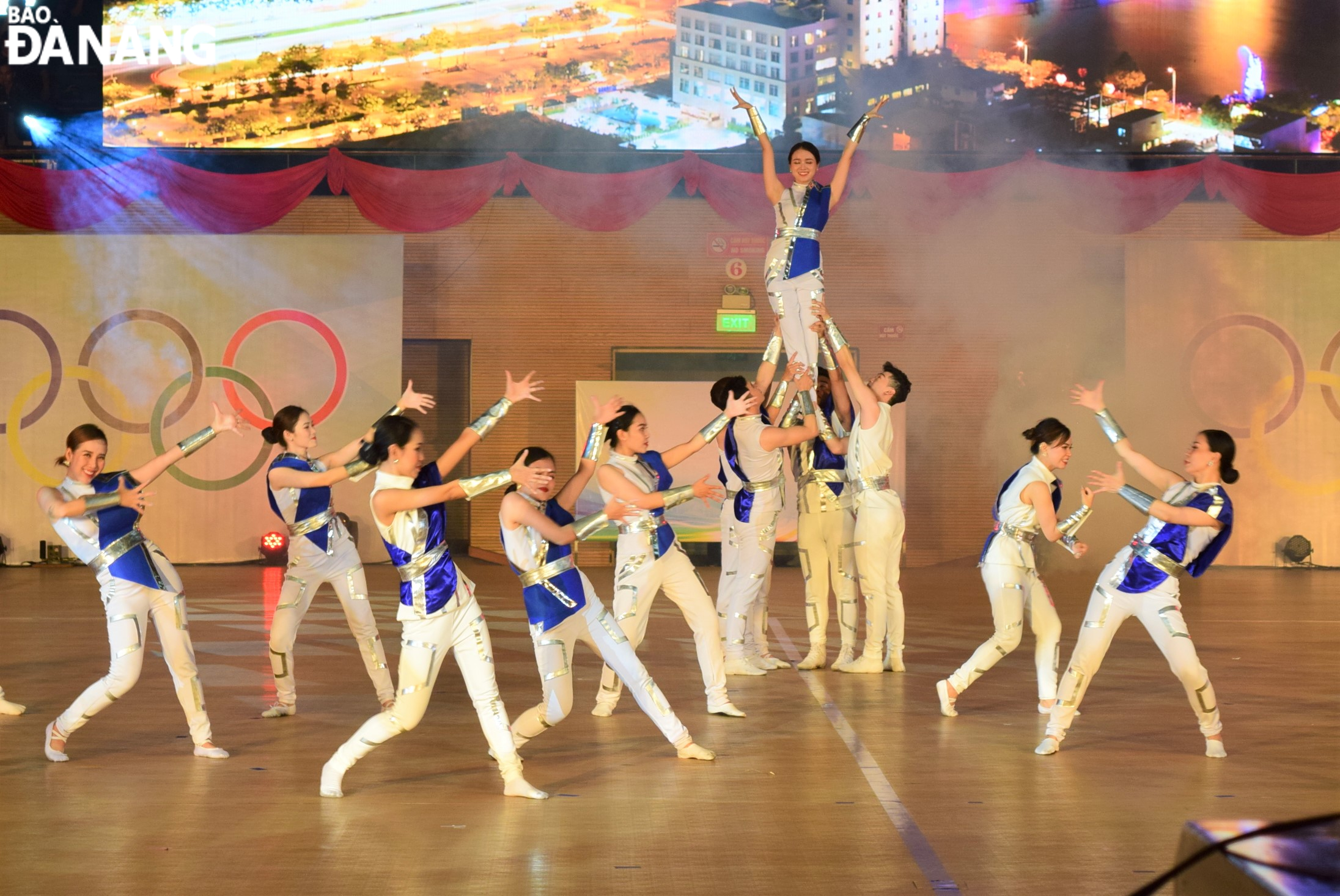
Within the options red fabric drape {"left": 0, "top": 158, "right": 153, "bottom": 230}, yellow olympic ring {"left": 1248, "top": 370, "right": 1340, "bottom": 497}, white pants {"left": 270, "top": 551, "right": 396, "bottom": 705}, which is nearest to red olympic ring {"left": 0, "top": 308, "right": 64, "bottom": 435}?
red fabric drape {"left": 0, "top": 158, "right": 153, "bottom": 230}

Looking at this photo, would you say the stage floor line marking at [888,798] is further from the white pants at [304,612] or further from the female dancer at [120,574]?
the female dancer at [120,574]

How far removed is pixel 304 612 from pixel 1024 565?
3693mm

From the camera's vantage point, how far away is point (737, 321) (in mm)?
15984

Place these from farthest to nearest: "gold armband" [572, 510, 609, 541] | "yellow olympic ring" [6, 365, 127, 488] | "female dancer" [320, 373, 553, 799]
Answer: "yellow olympic ring" [6, 365, 127, 488] → "gold armband" [572, 510, 609, 541] → "female dancer" [320, 373, 553, 799]

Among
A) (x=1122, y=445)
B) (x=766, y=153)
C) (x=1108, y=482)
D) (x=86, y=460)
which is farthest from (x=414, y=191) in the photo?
(x=1108, y=482)

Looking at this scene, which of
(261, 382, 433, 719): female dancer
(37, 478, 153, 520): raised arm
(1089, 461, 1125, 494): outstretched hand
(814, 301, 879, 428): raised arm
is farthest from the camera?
(814, 301, 879, 428): raised arm

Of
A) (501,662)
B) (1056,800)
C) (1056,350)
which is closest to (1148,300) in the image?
(1056,350)

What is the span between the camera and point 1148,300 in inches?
617

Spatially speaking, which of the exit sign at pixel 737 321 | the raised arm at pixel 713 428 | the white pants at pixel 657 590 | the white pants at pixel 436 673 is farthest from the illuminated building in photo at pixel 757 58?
the white pants at pixel 436 673

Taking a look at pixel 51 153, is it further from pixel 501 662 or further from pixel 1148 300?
pixel 1148 300

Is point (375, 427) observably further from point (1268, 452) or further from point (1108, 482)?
point (1268, 452)

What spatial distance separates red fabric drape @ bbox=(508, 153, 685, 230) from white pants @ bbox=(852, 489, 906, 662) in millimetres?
7871

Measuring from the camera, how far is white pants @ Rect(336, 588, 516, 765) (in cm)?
498

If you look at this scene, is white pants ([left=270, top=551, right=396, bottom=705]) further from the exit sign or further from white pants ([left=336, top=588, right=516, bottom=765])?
the exit sign
